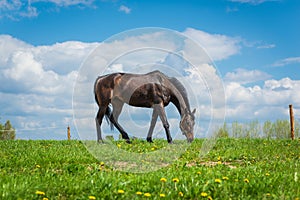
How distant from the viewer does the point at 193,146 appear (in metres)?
13.6

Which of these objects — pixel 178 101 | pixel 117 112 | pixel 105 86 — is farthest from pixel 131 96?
pixel 178 101

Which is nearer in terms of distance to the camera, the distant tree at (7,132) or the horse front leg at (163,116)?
the horse front leg at (163,116)

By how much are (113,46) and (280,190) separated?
4773 millimetres

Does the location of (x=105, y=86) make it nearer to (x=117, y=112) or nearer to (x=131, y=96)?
(x=131, y=96)

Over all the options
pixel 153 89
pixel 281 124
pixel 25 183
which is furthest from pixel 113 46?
pixel 281 124

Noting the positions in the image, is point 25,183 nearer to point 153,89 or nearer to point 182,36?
point 182,36

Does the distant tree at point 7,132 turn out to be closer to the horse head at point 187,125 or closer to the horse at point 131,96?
the horse at point 131,96

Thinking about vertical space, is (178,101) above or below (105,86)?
below

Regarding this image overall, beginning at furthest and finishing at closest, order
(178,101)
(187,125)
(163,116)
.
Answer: (163,116), (178,101), (187,125)

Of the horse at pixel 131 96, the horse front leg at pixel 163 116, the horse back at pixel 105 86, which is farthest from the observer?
the horse back at pixel 105 86

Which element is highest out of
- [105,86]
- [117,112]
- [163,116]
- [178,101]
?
[105,86]

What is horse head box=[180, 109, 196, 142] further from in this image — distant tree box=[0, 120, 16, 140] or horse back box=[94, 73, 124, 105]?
distant tree box=[0, 120, 16, 140]

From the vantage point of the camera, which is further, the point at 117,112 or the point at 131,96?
the point at 131,96

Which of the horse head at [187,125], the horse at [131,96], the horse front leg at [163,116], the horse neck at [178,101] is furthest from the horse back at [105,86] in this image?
the horse head at [187,125]
